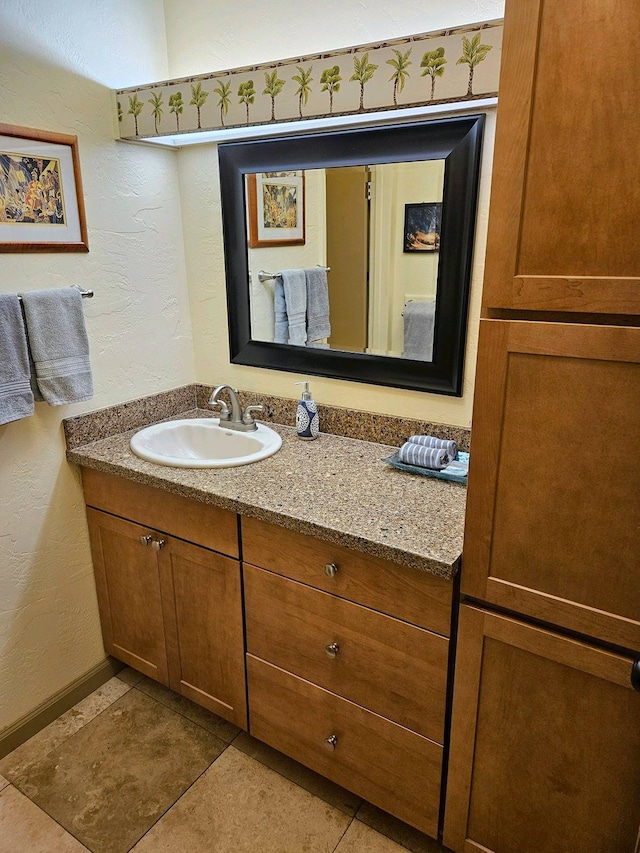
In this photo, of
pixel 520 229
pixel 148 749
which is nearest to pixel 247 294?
pixel 520 229

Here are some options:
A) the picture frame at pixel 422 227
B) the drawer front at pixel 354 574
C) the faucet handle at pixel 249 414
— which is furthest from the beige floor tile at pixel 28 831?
the picture frame at pixel 422 227

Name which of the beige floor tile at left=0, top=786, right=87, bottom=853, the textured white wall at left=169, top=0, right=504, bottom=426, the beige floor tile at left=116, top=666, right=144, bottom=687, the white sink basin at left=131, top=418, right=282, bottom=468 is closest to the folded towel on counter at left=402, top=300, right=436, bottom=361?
the textured white wall at left=169, top=0, right=504, bottom=426

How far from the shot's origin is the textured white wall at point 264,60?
5.01 ft

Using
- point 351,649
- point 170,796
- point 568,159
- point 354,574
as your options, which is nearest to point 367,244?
point 568,159

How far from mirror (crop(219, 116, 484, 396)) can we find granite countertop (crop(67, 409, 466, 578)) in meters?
0.30

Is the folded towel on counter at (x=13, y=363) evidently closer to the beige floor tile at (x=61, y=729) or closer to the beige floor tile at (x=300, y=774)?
the beige floor tile at (x=61, y=729)

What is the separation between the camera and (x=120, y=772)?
68.6 inches

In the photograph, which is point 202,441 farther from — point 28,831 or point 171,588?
point 28,831

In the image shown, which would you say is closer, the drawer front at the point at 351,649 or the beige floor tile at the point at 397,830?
the drawer front at the point at 351,649

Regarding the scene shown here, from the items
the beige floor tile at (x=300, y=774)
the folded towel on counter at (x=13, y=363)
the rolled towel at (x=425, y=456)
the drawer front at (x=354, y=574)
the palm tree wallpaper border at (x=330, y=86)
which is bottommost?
the beige floor tile at (x=300, y=774)

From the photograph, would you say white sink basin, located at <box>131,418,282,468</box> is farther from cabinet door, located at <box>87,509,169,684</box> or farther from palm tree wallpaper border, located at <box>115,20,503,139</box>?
palm tree wallpaper border, located at <box>115,20,503,139</box>

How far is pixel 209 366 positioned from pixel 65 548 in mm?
831

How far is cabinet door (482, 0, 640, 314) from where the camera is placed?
855 millimetres

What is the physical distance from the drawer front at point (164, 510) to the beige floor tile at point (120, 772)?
70cm
